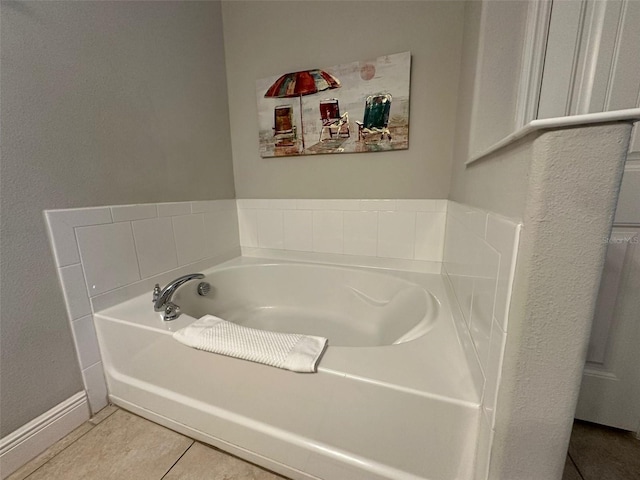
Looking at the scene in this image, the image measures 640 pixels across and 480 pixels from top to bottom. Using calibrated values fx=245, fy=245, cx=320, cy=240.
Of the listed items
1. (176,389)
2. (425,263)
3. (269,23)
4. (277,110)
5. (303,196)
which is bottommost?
(176,389)

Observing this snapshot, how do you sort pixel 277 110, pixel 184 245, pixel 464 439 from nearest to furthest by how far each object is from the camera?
pixel 464 439 < pixel 184 245 < pixel 277 110

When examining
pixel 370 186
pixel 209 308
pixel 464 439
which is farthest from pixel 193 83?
pixel 464 439

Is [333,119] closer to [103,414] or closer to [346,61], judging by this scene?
[346,61]

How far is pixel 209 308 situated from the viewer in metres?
1.35

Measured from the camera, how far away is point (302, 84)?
140 cm

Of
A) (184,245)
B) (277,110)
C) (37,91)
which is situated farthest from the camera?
(277,110)

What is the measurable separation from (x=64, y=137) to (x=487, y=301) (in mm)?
→ 1367

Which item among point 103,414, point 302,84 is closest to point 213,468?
point 103,414

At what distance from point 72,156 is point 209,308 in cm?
87

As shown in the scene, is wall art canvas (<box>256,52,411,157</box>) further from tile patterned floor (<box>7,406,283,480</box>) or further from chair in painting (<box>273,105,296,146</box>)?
tile patterned floor (<box>7,406,283,480</box>)

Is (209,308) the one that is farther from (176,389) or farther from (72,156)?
(72,156)

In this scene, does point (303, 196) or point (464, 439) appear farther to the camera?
point (303, 196)

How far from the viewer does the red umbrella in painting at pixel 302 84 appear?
1342 mm

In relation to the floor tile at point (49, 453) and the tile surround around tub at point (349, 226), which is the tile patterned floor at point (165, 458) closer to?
the floor tile at point (49, 453)
